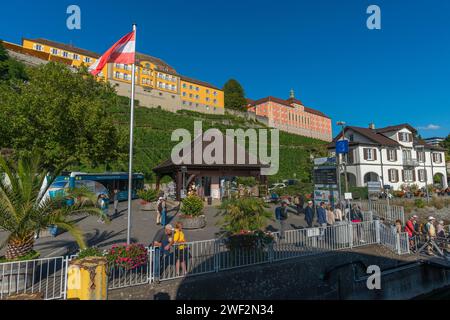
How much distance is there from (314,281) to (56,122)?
20.1 m

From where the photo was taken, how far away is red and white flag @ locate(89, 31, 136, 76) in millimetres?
8508

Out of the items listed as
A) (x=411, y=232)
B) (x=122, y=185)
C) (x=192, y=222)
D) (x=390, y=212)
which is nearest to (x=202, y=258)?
(x=192, y=222)

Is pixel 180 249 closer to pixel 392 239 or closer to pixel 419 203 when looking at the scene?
pixel 392 239

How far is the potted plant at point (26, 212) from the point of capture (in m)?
5.88

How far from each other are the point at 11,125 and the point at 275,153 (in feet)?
127

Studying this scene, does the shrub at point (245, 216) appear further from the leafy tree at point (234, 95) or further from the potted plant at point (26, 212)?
the leafy tree at point (234, 95)

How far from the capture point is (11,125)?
19.2 m

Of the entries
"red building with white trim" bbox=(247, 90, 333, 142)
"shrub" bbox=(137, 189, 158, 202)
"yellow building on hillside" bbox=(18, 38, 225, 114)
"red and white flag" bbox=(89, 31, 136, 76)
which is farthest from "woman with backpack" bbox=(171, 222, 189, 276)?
"red building with white trim" bbox=(247, 90, 333, 142)

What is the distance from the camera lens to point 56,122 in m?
19.4

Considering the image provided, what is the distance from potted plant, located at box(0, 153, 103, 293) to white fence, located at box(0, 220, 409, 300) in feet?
0.12

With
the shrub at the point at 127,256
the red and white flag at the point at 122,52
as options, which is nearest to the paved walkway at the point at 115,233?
the shrub at the point at 127,256

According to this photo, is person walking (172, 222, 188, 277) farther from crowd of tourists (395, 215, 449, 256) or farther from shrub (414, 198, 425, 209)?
shrub (414, 198, 425, 209)
